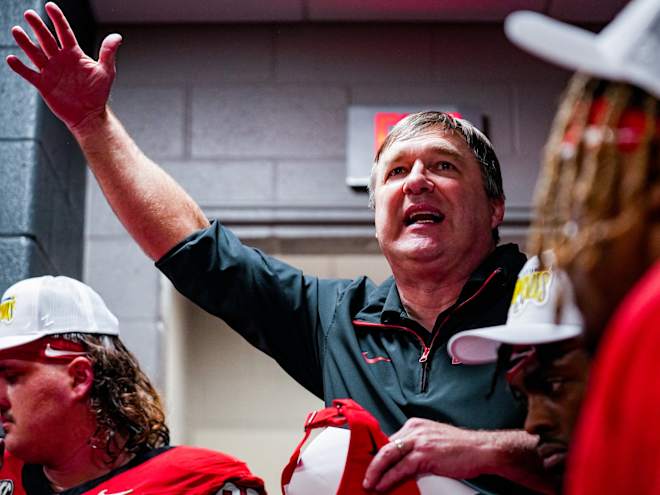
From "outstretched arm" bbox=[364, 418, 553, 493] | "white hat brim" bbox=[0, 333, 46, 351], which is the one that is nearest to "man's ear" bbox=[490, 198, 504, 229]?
"outstretched arm" bbox=[364, 418, 553, 493]

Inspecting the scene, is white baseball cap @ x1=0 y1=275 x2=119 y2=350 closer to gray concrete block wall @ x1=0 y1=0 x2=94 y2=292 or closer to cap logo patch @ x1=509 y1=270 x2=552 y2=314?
gray concrete block wall @ x1=0 y1=0 x2=94 y2=292

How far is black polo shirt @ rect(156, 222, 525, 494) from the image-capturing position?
4.98ft

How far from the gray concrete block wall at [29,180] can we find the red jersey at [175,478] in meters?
0.82

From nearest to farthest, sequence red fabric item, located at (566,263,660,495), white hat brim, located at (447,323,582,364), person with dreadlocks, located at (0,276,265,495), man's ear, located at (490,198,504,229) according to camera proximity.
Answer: red fabric item, located at (566,263,660,495) < white hat brim, located at (447,323,582,364) < person with dreadlocks, located at (0,276,265,495) < man's ear, located at (490,198,504,229)

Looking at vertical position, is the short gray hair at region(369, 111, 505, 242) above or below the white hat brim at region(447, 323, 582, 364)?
above

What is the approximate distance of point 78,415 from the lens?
6.00 feet

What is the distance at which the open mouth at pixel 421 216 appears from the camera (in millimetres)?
1755

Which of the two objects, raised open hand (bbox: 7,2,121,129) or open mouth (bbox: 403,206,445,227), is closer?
raised open hand (bbox: 7,2,121,129)

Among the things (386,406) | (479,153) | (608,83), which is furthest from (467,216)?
(608,83)

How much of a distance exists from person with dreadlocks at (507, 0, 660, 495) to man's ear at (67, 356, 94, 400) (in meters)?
1.28

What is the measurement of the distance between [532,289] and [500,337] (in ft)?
0.39

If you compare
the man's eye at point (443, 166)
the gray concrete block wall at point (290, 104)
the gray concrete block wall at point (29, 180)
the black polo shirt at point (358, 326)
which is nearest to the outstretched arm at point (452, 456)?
the black polo shirt at point (358, 326)

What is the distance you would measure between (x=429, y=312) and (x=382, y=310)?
3.0 inches

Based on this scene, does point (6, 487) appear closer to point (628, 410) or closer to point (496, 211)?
point (496, 211)
